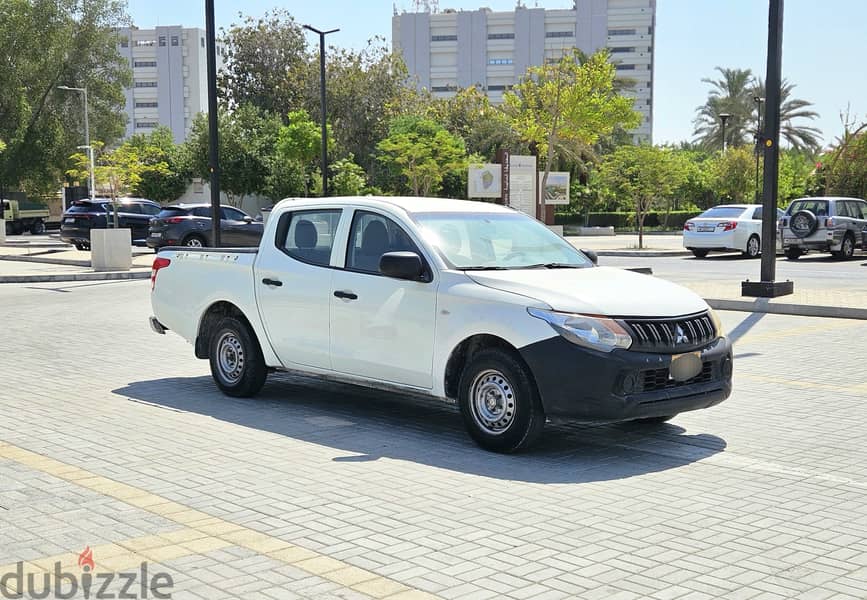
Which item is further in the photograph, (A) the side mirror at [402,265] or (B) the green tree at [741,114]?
(B) the green tree at [741,114]

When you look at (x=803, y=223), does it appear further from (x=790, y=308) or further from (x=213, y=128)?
(x=213, y=128)

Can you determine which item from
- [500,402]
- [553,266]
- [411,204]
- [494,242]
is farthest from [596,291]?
[411,204]

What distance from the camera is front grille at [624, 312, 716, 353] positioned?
21.7ft

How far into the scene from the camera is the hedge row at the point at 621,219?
61.1 meters

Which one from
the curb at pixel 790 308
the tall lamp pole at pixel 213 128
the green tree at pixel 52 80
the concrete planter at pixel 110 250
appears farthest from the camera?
the green tree at pixel 52 80

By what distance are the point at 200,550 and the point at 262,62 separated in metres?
71.7

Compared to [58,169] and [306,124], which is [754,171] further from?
[58,169]

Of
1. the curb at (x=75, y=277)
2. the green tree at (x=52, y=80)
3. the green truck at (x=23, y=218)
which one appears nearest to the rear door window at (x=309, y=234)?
the curb at (x=75, y=277)

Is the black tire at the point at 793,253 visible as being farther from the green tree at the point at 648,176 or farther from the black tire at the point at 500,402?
the black tire at the point at 500,402

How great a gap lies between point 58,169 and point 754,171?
130 ft

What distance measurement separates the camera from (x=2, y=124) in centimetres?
5684

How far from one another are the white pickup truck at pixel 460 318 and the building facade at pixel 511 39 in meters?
126

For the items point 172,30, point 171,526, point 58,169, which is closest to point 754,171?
point 58,169

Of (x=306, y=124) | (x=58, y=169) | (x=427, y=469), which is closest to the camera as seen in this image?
(x=427, y=469)
